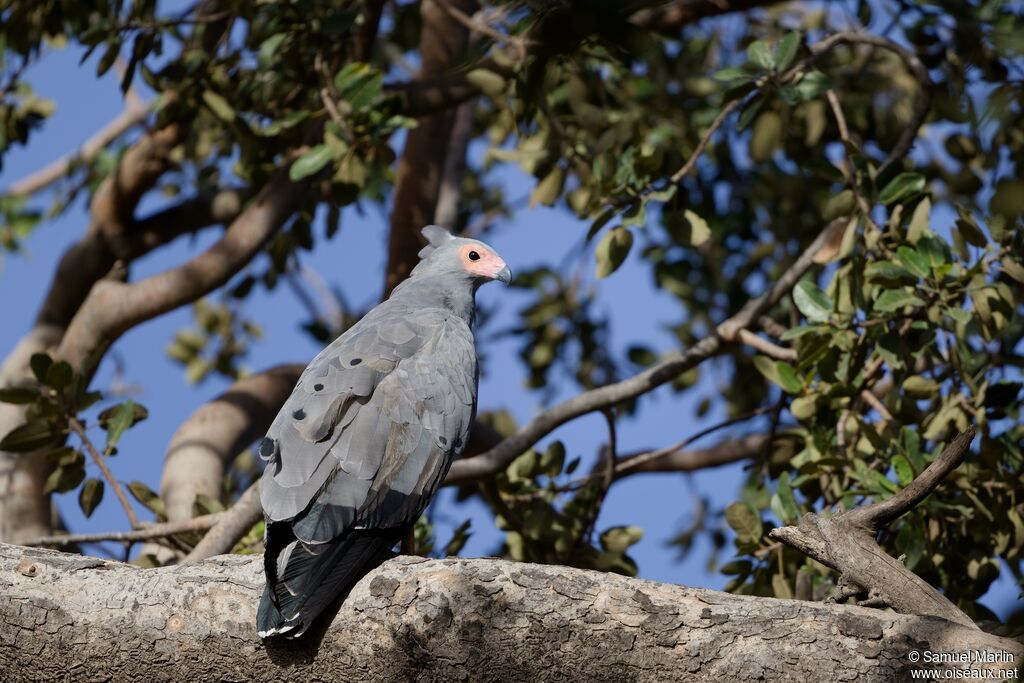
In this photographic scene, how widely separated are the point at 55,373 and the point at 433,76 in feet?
8.62

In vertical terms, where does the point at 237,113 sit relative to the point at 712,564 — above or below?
above

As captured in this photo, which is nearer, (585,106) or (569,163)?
(569,163)

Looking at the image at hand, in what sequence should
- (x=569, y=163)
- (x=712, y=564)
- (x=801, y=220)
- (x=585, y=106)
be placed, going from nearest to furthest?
(x=569, y=163), (x=585, y=106), (x=801, y=220), (x=712, y=564)

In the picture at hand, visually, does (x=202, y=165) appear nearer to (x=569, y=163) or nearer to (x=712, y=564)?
(x=569, y=163)

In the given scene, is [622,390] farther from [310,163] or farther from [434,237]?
[310,163]

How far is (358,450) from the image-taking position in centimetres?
337

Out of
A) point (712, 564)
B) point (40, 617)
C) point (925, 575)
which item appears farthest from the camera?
point (712, 564)

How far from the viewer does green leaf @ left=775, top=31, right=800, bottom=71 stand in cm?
441

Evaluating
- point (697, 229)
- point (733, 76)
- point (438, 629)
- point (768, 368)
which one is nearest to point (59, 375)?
point (438, 629)

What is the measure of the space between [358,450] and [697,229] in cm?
200

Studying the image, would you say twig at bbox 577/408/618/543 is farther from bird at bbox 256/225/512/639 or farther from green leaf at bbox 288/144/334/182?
green leaf at bbox 288/144/334/182

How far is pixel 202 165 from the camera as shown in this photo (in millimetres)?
7254

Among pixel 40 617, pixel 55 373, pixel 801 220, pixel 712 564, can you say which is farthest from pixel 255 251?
pixel 712 564

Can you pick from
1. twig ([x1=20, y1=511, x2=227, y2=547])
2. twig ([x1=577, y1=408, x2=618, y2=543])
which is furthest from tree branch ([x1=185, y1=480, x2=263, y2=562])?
twig ([x1=577, y1=408, x2=618, y2=543])
